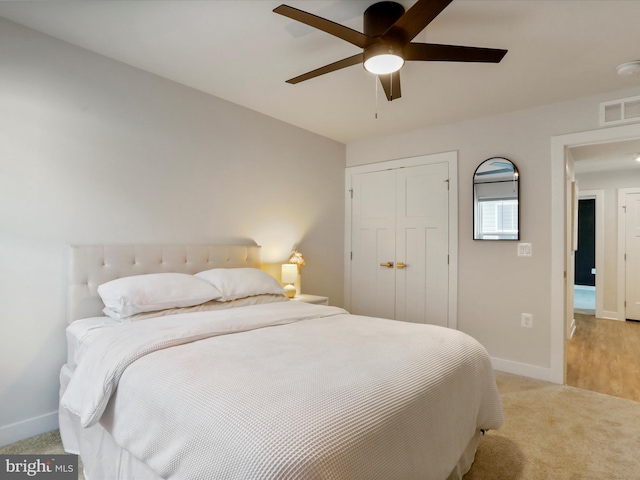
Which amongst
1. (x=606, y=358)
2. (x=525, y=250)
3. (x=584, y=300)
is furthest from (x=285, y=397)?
(x=584, y=300)

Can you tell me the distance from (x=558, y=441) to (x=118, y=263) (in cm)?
307

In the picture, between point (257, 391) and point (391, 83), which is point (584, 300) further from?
point (257, 391)

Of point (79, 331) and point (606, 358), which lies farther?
point (606, 358)

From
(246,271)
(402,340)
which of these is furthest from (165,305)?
(402,340)

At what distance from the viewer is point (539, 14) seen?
6.42 feet

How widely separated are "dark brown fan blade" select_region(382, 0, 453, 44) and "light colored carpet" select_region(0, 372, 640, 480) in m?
2.21

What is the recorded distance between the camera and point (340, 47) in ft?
7.66

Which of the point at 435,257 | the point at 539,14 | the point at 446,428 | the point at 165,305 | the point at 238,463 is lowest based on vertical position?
the point at 446,428

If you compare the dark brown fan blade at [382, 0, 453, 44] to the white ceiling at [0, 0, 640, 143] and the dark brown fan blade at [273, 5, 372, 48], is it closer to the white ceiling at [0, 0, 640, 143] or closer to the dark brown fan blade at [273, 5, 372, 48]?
the dark brown fan blade at [273, 5, 372, 48]

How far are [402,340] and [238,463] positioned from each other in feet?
3.63

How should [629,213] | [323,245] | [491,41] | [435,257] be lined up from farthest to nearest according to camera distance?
1. [629,213]
2. [323,245]
3. [435,257]
4. [491,41]

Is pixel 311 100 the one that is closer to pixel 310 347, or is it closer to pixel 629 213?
pixel 310 347

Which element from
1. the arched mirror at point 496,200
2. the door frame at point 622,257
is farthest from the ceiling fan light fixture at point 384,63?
the door frame at point 622,257

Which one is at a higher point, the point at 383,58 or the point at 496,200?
the point at 383,58
